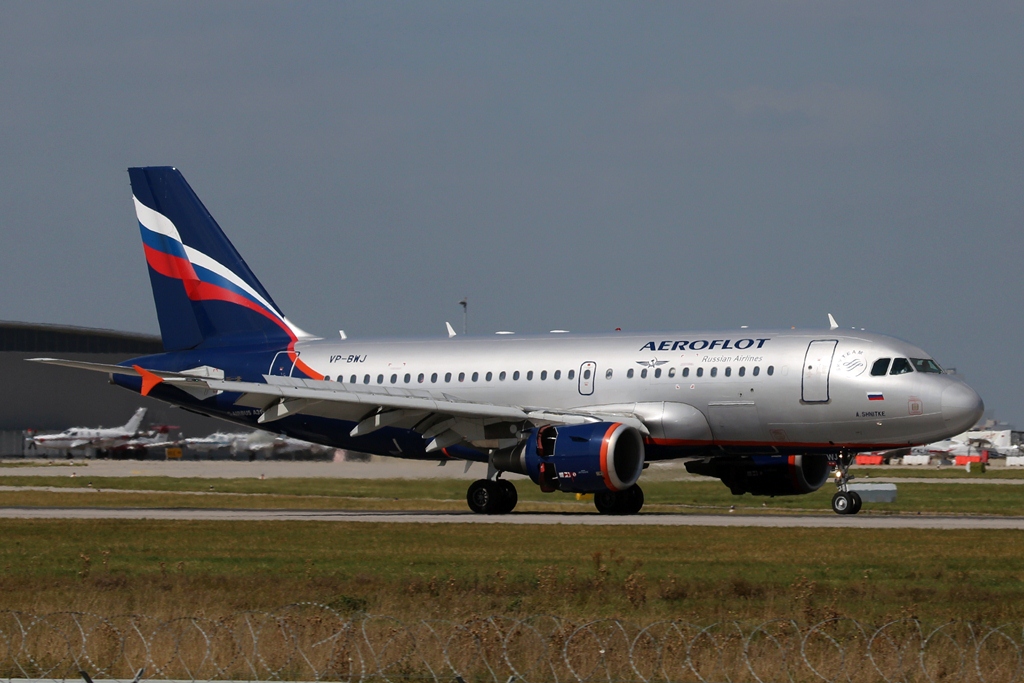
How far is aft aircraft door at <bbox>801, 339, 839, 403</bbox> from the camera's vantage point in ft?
113

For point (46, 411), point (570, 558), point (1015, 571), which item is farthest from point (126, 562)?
point (46, 411)

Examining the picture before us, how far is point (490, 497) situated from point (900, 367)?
1056 cm

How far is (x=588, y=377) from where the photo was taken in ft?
123

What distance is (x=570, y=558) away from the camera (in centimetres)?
2489

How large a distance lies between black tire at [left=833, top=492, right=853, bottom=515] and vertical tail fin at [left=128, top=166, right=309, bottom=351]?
1668 centimetres

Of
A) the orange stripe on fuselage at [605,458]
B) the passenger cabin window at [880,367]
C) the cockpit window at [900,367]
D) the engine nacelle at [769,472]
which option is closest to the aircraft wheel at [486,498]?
the orange stripe on fuselage at [605,458]

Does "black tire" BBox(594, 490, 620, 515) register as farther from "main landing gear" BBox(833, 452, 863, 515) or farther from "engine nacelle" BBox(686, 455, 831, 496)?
"main landing gear" BBox(833, 452, 863, 515)

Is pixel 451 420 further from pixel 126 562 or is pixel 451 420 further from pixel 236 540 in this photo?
pixel 126 562

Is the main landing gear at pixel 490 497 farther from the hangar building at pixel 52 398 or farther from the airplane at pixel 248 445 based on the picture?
the hangar building at pixel 52 398

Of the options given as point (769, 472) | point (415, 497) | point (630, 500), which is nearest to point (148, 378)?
point (415, 497)

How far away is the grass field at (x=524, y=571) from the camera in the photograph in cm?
1939

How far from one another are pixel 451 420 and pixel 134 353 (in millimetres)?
89315

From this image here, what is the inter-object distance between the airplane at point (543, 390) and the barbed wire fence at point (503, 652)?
16.8 metres

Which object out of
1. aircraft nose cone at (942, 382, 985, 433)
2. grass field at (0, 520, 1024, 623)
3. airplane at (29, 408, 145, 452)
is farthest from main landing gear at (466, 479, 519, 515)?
airplane at (29, 408, 145, 452)
